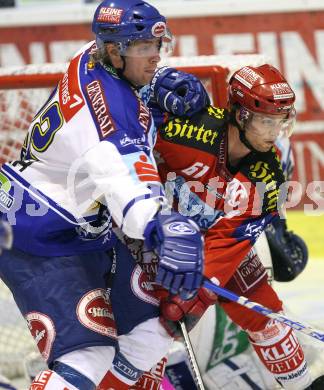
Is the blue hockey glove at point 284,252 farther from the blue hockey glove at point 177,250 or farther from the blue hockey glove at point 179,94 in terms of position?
the blue hockey glove at point 177,250

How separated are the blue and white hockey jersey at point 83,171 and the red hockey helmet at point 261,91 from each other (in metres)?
0.42

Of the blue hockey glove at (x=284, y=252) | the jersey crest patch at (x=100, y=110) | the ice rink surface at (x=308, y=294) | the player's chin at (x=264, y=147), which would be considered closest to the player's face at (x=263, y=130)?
the player's chin at (x=264, y=147)

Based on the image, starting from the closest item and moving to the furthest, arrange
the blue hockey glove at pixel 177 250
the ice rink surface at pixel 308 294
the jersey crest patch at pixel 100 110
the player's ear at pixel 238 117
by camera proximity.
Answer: the blue hockey glove at pixel 177 250 < the jersey crest patch at pixel 100 110 < the player's ear at pixel 238 117 < the ice rink surface at pixel 308 294

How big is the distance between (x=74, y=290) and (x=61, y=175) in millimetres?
339

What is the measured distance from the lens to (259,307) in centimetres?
326

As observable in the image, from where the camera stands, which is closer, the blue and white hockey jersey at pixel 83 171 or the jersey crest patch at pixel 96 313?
the blue and white hockey jersey at pixel 83 171

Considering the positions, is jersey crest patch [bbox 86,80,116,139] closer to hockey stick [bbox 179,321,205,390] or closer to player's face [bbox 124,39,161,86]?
player's face [bbox 124,39,161,86]

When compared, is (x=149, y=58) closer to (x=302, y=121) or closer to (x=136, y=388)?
(x=136, y=388)

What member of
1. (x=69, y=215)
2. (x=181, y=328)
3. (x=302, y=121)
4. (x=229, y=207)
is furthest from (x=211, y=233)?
(x=302, y=121)

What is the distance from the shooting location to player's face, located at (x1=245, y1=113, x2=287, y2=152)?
3502 mm

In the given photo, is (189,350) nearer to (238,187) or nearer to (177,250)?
(238,187)

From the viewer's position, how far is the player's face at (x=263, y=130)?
3.50m

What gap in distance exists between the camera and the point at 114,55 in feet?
10.5

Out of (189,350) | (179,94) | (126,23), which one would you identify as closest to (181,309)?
(189,350)
